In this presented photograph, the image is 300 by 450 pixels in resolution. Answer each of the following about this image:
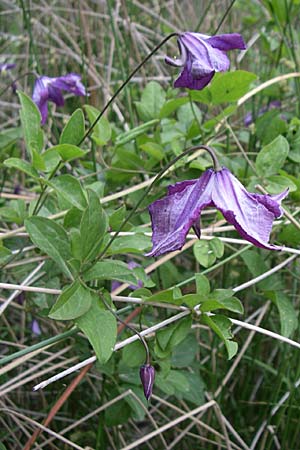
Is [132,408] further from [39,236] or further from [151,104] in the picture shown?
[151,104]

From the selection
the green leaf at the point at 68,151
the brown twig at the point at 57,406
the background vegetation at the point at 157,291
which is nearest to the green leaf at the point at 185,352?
the background vegetation at the point at 157,291

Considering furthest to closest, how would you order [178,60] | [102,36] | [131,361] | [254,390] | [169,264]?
[102,36] → [254,390] → [169,264] → [131,361] → [178,60]

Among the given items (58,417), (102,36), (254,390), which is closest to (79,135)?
(58,417)

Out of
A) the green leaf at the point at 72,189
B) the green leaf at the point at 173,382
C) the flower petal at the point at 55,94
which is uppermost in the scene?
the flower petal at the point at 55,94

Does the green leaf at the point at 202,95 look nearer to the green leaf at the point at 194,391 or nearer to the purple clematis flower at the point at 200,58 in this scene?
the purple clematis flower at the point at 200,58

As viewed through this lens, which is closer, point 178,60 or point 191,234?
point 178,60

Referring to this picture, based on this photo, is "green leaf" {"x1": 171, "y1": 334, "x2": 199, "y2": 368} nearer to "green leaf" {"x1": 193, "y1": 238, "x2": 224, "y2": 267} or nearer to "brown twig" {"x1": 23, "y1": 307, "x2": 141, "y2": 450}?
"brown twig" {"x1": 23, "y1": 307, "x2": 141, "y2": 450}
